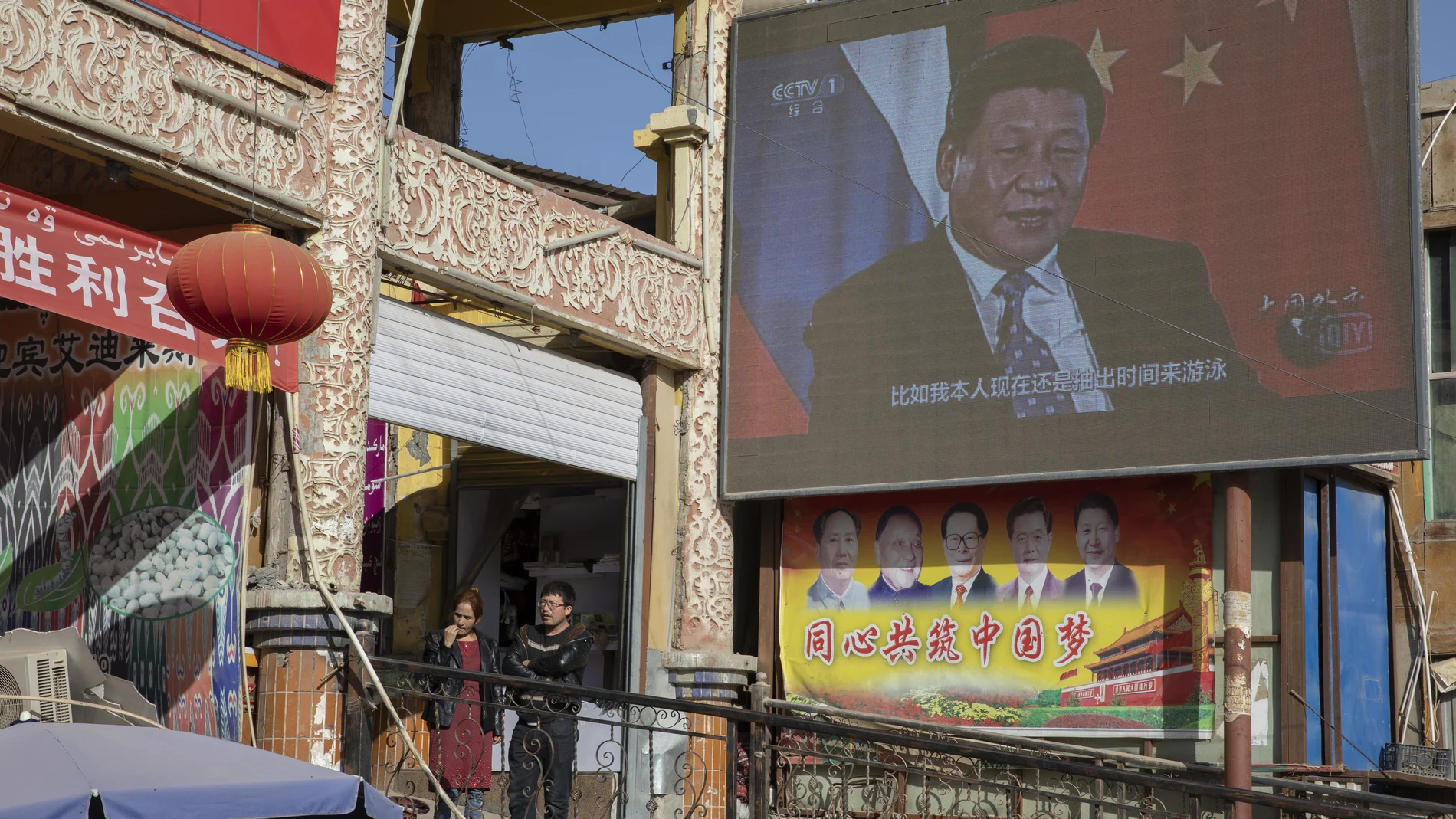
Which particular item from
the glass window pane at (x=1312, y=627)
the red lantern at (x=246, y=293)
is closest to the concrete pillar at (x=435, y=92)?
the red lantern at (x=246, y=293)

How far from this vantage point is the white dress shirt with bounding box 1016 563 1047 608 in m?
11.8

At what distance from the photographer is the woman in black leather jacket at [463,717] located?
9.23 m

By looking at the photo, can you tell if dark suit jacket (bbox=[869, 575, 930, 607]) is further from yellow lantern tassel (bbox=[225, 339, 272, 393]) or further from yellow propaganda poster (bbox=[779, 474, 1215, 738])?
yellow lantern tassel (bbox=[225, 339, 272, 393])

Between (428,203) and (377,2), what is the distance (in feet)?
4.34

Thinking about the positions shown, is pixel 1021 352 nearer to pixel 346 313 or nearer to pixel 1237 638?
pixel 1237 638

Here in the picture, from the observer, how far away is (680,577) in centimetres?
1228

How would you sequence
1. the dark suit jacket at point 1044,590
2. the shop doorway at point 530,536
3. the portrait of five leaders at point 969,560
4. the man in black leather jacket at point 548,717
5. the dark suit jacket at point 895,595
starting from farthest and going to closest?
1. the shop doorway at point 530,536
2. the dark suit jacket at point 895,595
3. the dark suit jacket at point 1044,590
4. the portrait of five leaders at point 969,560
5. the man in black leather jacket at point 548,717

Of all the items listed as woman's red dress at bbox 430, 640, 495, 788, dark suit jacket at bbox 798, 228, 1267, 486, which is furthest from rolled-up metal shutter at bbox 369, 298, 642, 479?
woman's red dress at bbox 430, 640, 495, 788

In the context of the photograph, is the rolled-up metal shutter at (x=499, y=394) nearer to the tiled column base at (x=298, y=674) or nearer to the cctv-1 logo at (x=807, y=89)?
the tiled column base at (x=298, y=674)

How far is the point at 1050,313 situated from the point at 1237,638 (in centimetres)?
274

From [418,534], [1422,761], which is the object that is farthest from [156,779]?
[1422,761]

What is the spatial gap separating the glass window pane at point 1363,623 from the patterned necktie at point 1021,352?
2355 mm

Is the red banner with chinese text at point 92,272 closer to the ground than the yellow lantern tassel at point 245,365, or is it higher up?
higher up

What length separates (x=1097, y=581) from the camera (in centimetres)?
1163
